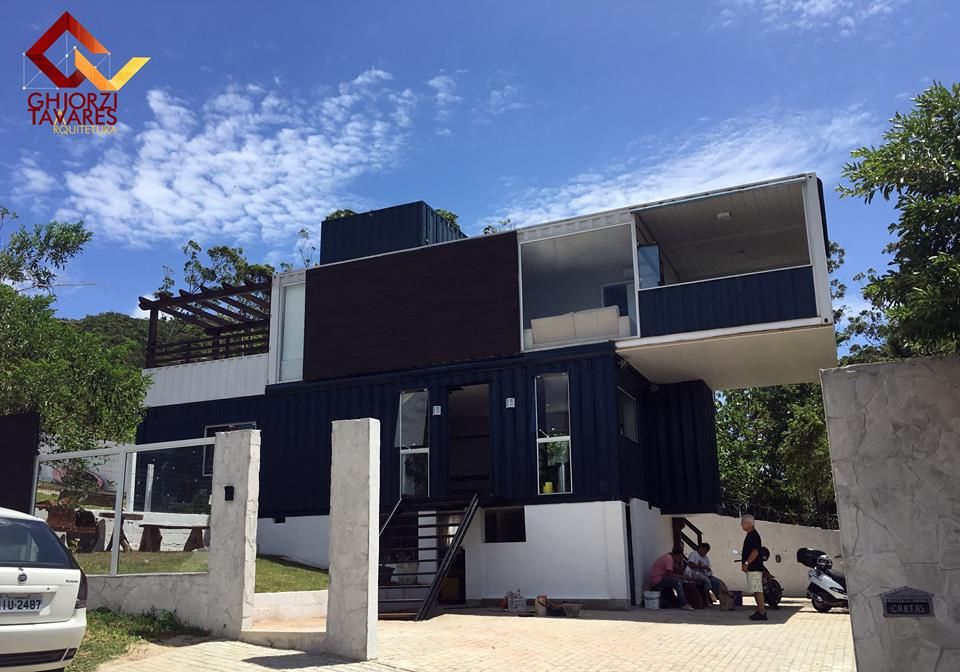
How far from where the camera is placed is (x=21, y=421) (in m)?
12.6

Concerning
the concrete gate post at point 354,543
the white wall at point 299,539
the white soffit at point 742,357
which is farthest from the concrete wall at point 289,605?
the white soffit at point 742,357

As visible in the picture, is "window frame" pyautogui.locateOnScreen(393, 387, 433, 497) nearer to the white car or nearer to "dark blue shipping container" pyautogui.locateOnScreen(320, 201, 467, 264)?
"dark blue shipping container" pyautogui.locateOnScreen(320, 201, 467, 264)

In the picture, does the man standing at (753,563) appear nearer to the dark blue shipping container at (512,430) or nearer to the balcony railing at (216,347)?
the dark blue shipping container at (512,430)

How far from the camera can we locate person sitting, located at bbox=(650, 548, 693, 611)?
49.0ft

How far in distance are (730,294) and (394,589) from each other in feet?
25.9

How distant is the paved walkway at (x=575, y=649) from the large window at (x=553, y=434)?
348 centimetres

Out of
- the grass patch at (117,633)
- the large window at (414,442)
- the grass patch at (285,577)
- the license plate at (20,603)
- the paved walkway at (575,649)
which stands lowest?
the paved walkway at (575,649)

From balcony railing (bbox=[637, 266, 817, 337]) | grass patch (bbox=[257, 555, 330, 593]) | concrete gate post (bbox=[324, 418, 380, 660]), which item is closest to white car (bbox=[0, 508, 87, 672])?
concrete gate post (bbox=[324, 418, 380, 660])

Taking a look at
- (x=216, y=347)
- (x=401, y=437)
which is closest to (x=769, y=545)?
(x=401, y=437)

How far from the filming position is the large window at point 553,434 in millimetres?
15984

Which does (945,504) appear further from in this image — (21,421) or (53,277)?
(53,277)

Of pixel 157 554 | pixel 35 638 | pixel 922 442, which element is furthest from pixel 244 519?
pixel 922 442

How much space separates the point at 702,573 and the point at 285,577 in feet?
24.3

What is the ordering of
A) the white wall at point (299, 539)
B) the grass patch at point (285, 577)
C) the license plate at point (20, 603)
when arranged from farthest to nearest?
the white wall at point (299, 539), the grass patch at point (285, 577), the license plate at point (20, 603)
